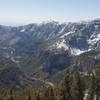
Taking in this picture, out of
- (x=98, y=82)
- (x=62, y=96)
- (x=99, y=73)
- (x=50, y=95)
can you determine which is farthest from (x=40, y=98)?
(x=99, y=73)

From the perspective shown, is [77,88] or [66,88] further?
[77,88]

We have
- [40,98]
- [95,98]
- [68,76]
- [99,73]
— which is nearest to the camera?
[68,76]

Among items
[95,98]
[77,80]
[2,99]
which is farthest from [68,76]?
[2,99]

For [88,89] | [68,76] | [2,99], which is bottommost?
[2,99]

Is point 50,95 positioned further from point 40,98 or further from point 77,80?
point 77,80

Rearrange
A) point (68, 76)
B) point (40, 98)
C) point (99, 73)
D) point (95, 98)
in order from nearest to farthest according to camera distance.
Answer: point (68, 76)
point (95, 98)
point (40, 98)
point (99, 73)

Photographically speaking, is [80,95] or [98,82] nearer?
[80,95]

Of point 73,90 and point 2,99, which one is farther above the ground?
point 73,90

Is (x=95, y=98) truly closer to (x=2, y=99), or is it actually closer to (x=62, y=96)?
(x=62, y=96)

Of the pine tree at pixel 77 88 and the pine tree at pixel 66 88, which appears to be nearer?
the pine tree at pixel 66 88

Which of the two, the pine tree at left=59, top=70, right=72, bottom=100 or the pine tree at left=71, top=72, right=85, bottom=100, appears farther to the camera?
the pine tree at left=71, top=72, right=85, bottom=100
